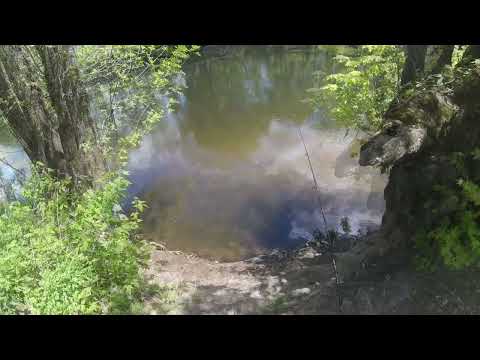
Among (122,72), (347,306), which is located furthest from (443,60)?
(122,72)

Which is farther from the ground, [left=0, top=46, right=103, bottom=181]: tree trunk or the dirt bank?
[left=0, top=46, right=103, bottom=181]: tree trunk

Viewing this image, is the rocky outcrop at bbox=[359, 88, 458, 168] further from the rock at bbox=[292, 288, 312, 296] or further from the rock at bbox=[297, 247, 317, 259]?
the rock at bbox=[297, 247, 317, 259]

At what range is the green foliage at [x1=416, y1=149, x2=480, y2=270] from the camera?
535 cm

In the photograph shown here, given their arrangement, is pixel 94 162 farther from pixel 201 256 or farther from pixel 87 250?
pixel 201 256

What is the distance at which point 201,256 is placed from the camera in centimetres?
1114

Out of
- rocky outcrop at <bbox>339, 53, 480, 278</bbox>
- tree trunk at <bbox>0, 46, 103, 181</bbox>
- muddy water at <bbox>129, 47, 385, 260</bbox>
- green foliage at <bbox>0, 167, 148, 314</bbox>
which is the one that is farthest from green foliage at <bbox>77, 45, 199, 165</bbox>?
rocky outcrop at <bbox>339, 53, 480, 278</bbox>

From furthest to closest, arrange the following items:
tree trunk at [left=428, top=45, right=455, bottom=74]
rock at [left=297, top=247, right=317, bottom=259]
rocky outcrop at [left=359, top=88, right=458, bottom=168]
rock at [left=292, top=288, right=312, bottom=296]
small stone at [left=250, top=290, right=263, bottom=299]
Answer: rock at [left=297, top=247, right=317, bottom=259], small stone at [left=250, top=290, right=263, bottom=299], rock at [left=292, top=288, right=312, bottom=296], tree trunk at [left=428, top=45, right=455, bottom=74], rocky outcrop at [left=359, top=88, right=458, bottom=168]

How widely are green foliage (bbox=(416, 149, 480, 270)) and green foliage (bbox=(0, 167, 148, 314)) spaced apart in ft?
15.8

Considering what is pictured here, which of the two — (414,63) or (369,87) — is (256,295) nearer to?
(369,87)

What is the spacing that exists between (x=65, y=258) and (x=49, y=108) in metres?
3.53

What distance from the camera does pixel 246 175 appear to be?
49.0 ft

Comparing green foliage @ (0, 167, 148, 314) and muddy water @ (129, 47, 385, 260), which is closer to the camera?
green foliage @ (0, 167, 148, 314)

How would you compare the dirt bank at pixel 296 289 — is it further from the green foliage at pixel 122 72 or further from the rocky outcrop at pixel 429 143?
the green foliage at pixel 122 72

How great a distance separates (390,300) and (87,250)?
4.80 metres
